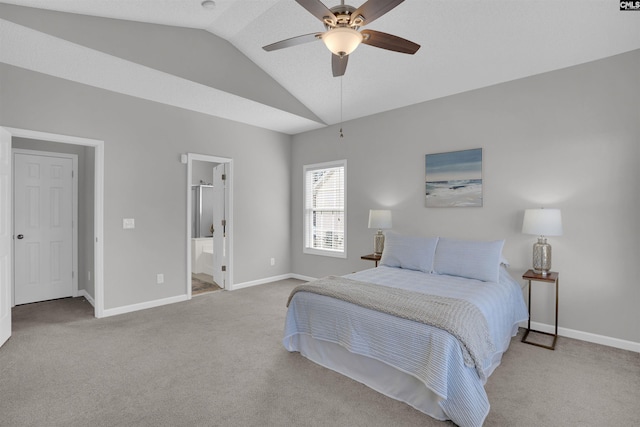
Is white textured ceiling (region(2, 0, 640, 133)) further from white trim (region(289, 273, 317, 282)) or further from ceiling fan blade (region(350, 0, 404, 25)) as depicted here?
white trim (region(289, 273, 317, 282))

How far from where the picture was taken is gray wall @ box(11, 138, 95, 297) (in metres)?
4.53

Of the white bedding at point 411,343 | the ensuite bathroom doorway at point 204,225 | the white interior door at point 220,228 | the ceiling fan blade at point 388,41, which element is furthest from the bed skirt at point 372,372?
the ensuite bathroom doorway at point 204,225

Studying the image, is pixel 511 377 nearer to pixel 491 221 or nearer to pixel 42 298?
pixel 491 221

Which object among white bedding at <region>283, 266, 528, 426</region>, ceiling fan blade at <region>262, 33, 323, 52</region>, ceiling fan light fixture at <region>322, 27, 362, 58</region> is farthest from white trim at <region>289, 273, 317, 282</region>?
ceiling fan light fixture at <region>322, 27, 362, 58</region>

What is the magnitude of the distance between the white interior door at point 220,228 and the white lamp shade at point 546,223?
4219mm

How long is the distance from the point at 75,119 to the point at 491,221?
4963mm

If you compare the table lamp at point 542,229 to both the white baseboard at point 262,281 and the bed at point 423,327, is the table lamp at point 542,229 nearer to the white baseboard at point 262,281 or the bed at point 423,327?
the bed at point 423,327

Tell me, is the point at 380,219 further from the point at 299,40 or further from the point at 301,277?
the point at 299,40

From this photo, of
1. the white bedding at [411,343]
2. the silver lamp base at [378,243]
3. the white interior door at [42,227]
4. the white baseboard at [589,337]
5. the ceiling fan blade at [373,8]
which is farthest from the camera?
the silver lamp base at [378,243]

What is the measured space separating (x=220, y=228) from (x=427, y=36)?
13.1 ft

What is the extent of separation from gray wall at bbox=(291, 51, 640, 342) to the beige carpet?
→ 0.59 m

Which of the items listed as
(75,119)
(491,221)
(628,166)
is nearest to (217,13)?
(75,119)

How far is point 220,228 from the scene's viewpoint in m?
5.41

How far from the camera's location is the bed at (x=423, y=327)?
2.02 meters
